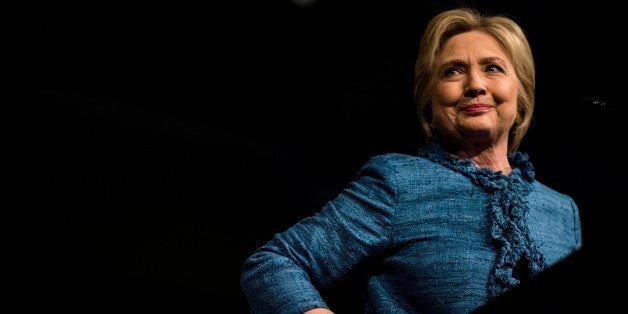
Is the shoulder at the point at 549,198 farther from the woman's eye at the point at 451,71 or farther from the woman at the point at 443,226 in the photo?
the woman's eye at the point at 451,71

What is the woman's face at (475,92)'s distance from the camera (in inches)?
45.4

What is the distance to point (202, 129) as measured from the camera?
2418mm

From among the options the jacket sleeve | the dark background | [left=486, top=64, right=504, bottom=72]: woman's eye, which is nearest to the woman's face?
[left=486, top=64, right=504, bottom=72]: woman's eye

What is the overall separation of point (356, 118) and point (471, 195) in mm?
1035

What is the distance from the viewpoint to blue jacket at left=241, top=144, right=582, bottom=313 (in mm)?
982

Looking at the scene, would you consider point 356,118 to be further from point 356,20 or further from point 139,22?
point 139,22

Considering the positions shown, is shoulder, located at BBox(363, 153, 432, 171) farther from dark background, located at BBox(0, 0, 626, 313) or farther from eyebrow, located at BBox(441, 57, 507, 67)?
dark background, located at BBox(0, 0, 626, 313)

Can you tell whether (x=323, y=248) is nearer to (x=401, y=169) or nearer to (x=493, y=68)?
(x=401, y=169)

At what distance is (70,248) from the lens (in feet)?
7.18

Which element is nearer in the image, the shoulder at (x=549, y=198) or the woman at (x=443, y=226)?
the woman at (x=443, y=226)

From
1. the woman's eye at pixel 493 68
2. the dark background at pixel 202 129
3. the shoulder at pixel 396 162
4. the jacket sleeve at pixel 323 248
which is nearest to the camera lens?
→ the jacket sleeve at pixel 323 248

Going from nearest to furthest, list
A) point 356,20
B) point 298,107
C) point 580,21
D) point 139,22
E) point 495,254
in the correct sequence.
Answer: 1. point 495,254
2. point 580,21
3. point 356,20
4. point 139,22
5. point 298,107

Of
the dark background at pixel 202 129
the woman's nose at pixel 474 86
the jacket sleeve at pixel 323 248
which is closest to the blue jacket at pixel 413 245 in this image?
the jacket sleeve at pixel 323 248

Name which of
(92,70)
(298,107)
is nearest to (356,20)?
(298,107)
